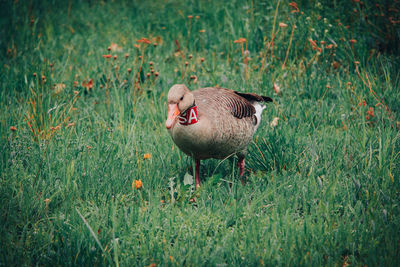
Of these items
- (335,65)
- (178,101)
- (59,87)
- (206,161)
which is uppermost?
(178,101)

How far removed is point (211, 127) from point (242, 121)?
419mm

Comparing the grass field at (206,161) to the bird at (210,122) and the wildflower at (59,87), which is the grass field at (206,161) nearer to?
the wildflower at (59,87)

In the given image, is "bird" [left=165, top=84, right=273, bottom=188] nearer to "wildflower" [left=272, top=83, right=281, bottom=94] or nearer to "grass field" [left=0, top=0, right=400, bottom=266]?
"grass field" [left=0, top=0, right=400, bottom=266]

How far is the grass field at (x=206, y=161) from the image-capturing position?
8.85 feet

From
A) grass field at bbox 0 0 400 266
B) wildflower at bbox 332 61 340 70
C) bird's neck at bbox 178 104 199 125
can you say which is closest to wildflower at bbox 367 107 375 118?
grass field at bbox 0 0 400 266

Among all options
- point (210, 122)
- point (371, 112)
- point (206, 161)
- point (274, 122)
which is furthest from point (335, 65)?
point (210, 122)

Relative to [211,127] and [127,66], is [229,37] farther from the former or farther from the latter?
[211,127]

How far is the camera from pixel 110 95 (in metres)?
4.72

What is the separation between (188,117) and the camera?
10.2 ft

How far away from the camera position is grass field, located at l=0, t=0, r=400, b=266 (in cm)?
270

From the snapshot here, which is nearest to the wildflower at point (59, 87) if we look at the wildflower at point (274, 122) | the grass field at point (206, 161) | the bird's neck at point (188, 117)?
the grass field at point (206, 161)

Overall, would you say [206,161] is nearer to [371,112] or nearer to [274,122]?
[274,122]

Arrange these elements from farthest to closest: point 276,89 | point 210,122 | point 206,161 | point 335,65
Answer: point 335,65 → point 276,89 → point 206,161 → point 210,122

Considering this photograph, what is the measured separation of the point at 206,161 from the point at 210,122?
0.99m
